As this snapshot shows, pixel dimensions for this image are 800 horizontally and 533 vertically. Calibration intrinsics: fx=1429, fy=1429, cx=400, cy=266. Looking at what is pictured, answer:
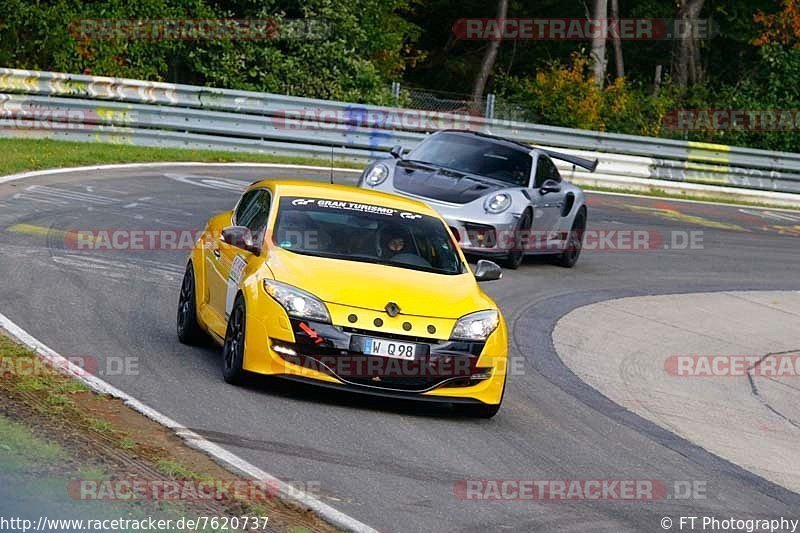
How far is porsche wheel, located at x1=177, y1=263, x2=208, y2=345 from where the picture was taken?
10.4 metres

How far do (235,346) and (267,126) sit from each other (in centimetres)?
1776

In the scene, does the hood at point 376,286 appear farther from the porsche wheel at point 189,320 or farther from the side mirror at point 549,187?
the side mirror at point 549,187

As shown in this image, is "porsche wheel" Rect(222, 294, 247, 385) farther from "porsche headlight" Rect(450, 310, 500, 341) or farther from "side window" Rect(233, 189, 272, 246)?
"porsche headlight" Rect(450, 310, 500, 341)

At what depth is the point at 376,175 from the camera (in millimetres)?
16750

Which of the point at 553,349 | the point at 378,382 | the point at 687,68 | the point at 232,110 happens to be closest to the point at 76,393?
the point at 378,382

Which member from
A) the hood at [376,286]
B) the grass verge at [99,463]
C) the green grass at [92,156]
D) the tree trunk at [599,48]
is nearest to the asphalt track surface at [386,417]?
the grass verge at [99,463]

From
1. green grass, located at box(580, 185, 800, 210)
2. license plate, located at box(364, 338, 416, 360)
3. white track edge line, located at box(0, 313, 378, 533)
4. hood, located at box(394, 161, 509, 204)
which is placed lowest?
green grass, located at box(580, 185, 800, 210)

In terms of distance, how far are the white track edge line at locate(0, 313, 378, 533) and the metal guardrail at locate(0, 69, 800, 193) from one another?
48.2ft

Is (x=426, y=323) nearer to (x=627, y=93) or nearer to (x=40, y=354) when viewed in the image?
(x=40, y=354)

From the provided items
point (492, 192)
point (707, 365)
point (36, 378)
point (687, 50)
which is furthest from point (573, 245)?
point (687, 50)

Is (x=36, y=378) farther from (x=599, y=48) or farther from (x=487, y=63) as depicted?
(x=487, y=63)

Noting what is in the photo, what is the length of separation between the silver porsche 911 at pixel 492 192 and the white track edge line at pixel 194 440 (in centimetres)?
681

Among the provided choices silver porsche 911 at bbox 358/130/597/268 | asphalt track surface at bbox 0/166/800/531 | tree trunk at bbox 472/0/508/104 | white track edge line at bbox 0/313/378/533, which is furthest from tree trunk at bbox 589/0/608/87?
white track edge line at bbox 0/313/378/533

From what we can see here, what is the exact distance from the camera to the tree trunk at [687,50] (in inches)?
1661
